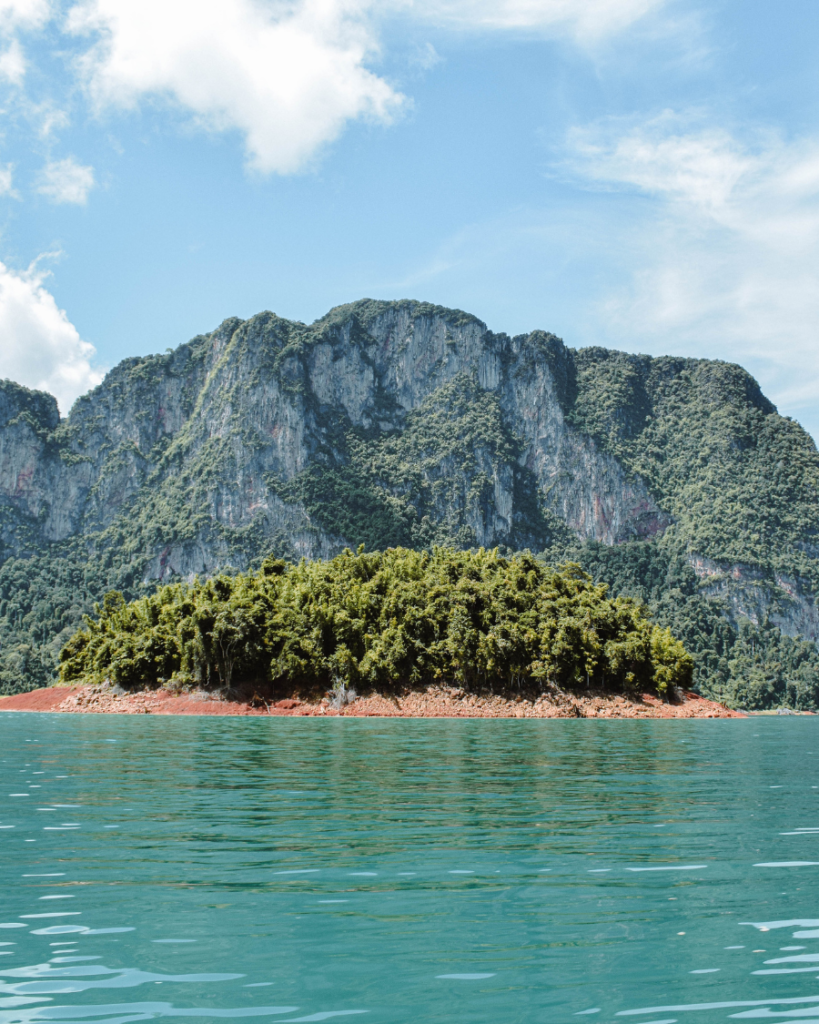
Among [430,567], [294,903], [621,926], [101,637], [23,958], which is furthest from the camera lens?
[430,567]

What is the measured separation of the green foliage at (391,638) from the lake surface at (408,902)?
4654cm

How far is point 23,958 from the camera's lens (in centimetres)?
650

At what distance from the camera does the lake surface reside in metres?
5.85

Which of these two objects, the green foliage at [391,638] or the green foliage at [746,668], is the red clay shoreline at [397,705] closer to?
the green foliage at [391,638]

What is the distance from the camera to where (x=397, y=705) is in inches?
2501

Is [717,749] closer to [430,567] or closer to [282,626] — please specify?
[282,626]

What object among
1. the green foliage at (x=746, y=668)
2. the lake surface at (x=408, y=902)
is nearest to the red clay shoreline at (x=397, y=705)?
the lake surface at (x=408, y=902)

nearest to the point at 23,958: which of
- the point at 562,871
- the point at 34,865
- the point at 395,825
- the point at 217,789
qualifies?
the point at 34,865

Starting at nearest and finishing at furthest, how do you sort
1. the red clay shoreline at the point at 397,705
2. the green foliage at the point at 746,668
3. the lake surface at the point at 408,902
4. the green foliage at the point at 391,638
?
1. the lake surface at the point at 408,902
2. the red clay shoreline at the point at 397,705
3. the green foliage at the point at 391,638
4. the green foliage at the point at 746,668

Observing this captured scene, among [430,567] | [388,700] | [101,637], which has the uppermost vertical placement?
[430,567]

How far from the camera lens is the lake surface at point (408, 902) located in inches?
230

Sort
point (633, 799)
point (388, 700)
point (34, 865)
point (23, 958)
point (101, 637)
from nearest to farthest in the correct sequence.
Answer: point (23, 958), point (34, 865), point (633, 799), point (388, 700), point (101, 637)

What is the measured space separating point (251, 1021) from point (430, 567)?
73322 mm

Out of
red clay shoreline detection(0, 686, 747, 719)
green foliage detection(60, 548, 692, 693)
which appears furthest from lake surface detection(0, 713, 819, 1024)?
green foliage detection(60, 548, 692, 693)
